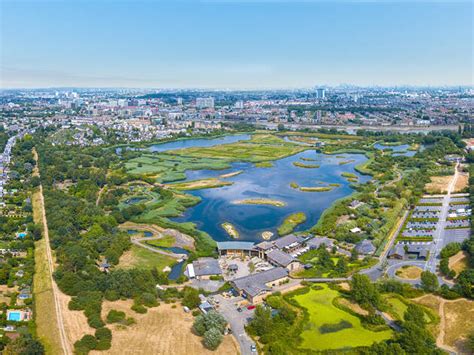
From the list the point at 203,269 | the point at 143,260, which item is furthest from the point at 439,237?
the point at 143,260

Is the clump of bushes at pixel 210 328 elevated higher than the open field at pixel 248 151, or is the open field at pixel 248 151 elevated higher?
the open field at pixel 248 151

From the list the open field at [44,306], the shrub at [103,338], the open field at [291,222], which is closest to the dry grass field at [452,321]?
the open field at [291,222]

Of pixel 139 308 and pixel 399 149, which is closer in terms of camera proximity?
pixel 139 308

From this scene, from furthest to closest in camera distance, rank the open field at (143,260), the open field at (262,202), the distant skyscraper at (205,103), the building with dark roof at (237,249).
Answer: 1. the distant skyscraper at (205,103)
2. the open field at (262,202)
3. the building with dark roof at (237,249)
4. the open field at (143,260)

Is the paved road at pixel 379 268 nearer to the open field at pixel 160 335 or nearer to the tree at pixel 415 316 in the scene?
the tree at pixel 415 316

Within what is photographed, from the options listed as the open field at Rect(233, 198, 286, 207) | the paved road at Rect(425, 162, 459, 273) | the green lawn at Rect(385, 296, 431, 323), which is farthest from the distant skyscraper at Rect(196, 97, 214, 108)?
the green lawn at Rect(385, 296, 431, 323)

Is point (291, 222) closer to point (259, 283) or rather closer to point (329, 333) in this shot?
point (259, 283)

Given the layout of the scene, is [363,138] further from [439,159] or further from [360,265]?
[360,265]
